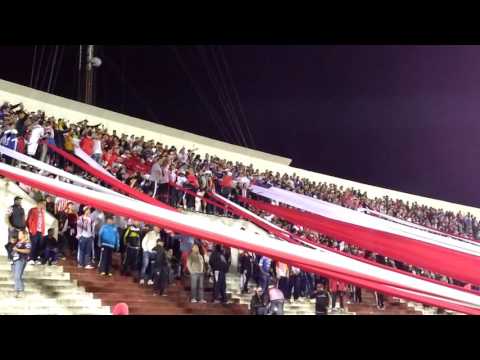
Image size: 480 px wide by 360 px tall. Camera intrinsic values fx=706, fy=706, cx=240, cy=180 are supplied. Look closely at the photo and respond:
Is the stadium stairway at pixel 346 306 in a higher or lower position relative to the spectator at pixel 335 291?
lower

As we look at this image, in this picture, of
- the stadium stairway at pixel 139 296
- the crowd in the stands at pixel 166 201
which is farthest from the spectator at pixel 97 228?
the stadium stairway at pixel 139 296

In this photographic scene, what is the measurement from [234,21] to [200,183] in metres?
3.56

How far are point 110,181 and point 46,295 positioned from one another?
2026 mm

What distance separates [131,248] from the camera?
9.27 meters

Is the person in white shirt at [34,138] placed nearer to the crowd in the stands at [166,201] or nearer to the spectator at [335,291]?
the crowd in the stands at [166,201]

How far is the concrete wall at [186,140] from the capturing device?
11.5 metres

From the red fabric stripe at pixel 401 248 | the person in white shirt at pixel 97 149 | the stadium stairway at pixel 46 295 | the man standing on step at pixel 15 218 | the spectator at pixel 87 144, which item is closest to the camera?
the red fabric stripe at pixel 401 248

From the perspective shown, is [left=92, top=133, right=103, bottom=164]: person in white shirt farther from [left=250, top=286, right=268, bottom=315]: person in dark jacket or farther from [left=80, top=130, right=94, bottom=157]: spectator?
[left=250, top=286, right=268, bottom=315]: person in dark jacket

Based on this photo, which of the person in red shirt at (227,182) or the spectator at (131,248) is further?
the person in red shirt at (227,182)

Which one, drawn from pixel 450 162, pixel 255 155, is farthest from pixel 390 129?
pixel 255 155

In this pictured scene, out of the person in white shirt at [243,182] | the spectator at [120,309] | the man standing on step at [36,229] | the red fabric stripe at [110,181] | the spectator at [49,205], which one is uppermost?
the person in white shirt at [243,182]

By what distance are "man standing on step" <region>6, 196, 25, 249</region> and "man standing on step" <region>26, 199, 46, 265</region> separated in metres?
0.08

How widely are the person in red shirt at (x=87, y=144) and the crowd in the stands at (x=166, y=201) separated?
0.02 meters

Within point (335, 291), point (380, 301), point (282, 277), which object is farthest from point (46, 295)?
point (380, 301)
